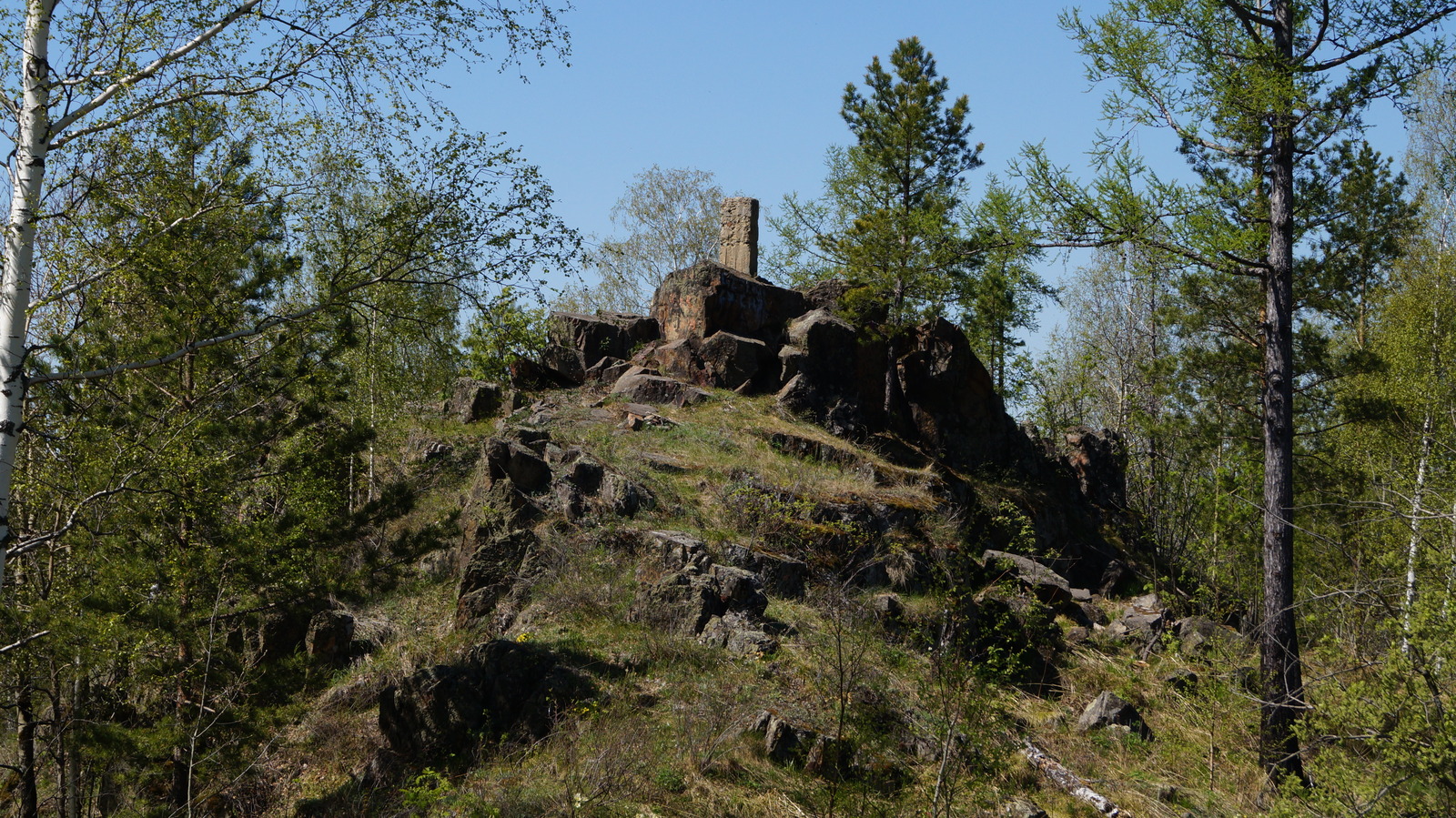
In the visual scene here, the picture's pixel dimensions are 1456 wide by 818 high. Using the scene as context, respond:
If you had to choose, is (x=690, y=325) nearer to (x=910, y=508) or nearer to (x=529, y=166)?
(x=910, y=508)

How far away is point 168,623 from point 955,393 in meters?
15.0

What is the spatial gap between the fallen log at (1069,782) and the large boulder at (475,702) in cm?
403

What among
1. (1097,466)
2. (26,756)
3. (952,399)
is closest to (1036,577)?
(952,399)

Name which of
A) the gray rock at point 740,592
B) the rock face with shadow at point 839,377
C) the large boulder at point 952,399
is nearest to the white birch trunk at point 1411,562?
the gray rock at point 740,592

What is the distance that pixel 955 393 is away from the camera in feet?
65.4

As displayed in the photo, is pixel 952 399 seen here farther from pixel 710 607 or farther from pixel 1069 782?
pixel 1069 782

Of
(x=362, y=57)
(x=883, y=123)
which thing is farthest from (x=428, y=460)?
(x=883, y=123)

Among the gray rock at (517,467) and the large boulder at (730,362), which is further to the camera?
the large boulder at (730,362)

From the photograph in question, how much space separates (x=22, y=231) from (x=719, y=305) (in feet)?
44.5

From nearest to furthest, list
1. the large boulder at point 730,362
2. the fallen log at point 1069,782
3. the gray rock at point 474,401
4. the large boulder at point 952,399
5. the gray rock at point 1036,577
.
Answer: the fallen log at point 1069,782 → the gray rock at point 1036,577 → the gray rock at point 474,401 → the large boulder at point 730,362 → the large boulder at point 952,399

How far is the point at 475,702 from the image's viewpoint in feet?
30.0

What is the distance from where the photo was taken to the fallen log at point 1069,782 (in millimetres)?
8461

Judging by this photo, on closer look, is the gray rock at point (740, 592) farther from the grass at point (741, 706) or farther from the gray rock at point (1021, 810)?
the gray rock at point (1021, 810)

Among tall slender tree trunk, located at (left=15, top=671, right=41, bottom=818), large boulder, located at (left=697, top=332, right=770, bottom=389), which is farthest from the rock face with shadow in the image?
tall slender tree trunk, located at (left=15, top=671, right=41, bottom=818)
